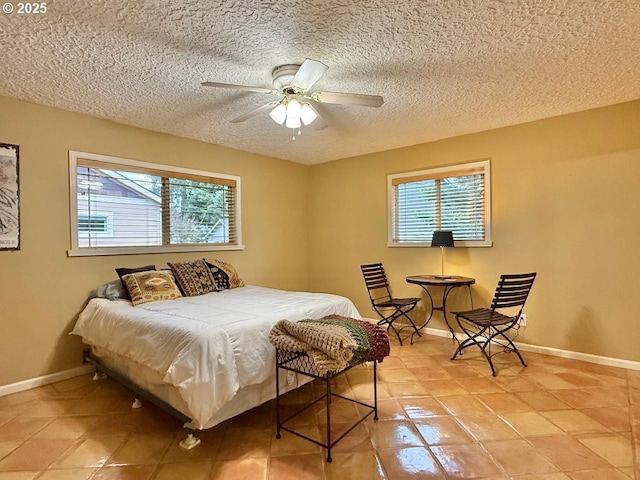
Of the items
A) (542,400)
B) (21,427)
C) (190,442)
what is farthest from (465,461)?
(21,427)

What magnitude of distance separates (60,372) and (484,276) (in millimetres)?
4261

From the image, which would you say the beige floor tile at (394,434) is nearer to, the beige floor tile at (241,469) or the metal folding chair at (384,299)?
the beige floor tile at (241,469)

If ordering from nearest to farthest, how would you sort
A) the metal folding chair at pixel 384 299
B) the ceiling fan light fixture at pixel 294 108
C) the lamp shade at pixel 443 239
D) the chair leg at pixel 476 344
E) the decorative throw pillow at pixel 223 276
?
the ceiling fan light fixture at pixel 294 108 → the chair leg at pixel 476 344 → the decorative throw pillow at pixel 223 276 → the lamp shade at pixel 443 239 → the metal folding chair at pixel 384 299

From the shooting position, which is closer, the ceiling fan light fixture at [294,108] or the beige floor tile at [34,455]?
the beige floor tile at [34,455]

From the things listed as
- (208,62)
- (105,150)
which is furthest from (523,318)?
(105,150)

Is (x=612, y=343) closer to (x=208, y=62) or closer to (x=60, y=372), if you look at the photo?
(x=208, y=62)

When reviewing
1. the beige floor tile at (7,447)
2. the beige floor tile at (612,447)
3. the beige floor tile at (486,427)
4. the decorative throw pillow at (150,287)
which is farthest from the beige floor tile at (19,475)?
the beige floor tile at (612,447)

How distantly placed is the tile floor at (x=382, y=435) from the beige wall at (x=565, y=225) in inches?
21.2

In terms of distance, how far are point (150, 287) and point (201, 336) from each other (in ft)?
4.11

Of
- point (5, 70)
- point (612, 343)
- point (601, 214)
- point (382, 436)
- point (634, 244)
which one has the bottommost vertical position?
point (382, 436)

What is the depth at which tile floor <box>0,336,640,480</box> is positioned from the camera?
1737 mm

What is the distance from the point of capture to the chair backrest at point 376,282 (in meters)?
4.24

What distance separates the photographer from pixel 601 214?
3109mm

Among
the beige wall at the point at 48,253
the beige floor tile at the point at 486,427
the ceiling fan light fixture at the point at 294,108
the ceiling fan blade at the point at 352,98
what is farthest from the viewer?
the beige wall at the point at 48,253
